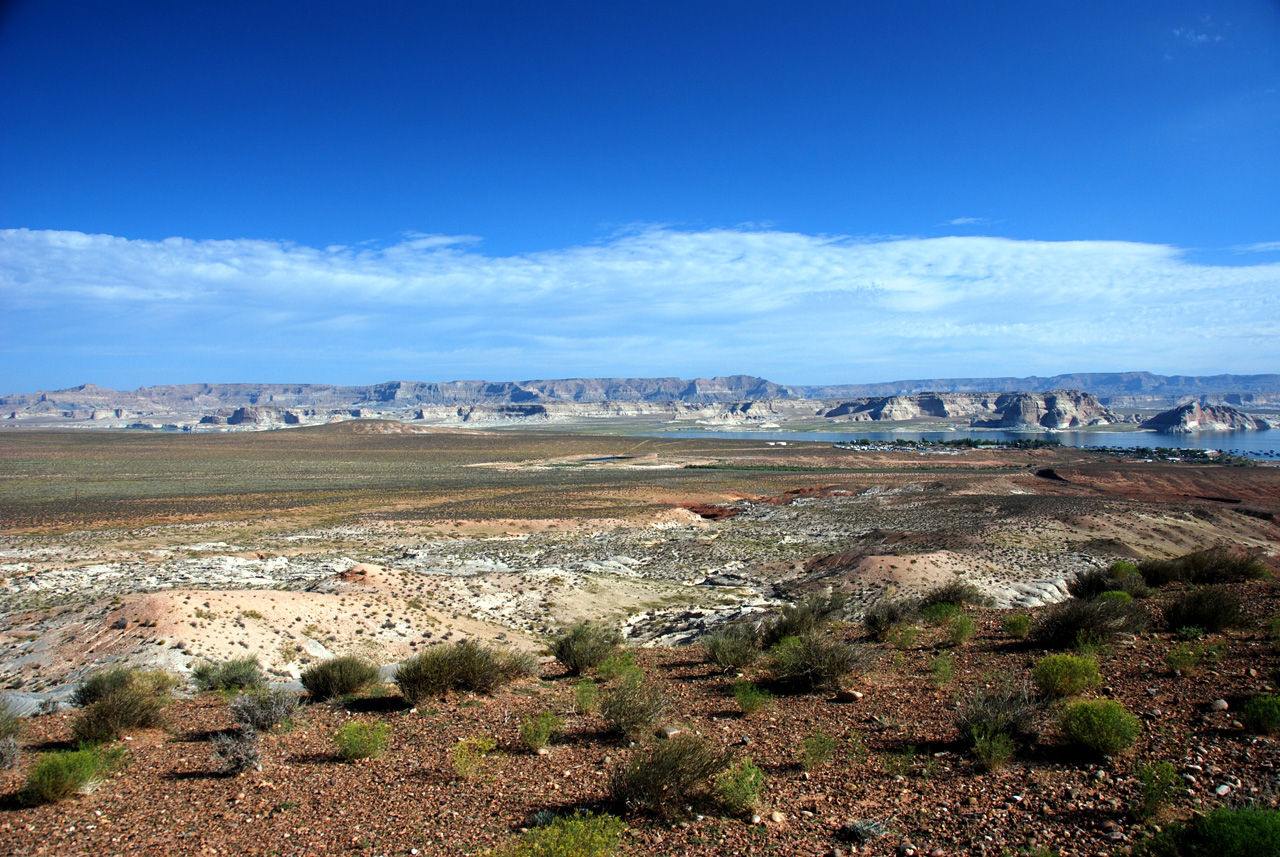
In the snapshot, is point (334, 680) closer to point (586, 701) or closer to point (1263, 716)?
point (586, 701)

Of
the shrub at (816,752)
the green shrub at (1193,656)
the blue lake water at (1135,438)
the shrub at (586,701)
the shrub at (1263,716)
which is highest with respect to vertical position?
the shrub at (1263,716)

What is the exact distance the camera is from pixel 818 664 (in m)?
8.40

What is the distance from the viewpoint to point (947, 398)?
192 m

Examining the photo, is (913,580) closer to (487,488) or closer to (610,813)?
(610,813)

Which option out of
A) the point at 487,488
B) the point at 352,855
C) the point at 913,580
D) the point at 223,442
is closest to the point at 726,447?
the point at 487,488

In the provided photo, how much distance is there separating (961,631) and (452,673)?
294 inches

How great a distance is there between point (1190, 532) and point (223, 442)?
104 metres

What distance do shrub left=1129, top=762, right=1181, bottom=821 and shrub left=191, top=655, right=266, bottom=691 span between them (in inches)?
399

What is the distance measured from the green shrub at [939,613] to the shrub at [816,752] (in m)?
6.12

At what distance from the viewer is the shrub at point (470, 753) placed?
19.8 ft

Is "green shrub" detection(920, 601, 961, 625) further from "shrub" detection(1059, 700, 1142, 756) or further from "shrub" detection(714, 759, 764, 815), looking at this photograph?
"shrub" detection(714, 759, 764, 815)

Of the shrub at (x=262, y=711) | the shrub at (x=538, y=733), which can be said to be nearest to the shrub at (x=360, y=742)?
the shrub at (x=262, y=711)

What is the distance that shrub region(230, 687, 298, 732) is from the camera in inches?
284

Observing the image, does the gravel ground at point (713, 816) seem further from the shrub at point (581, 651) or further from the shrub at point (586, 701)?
the shrub at point (581, 651)
